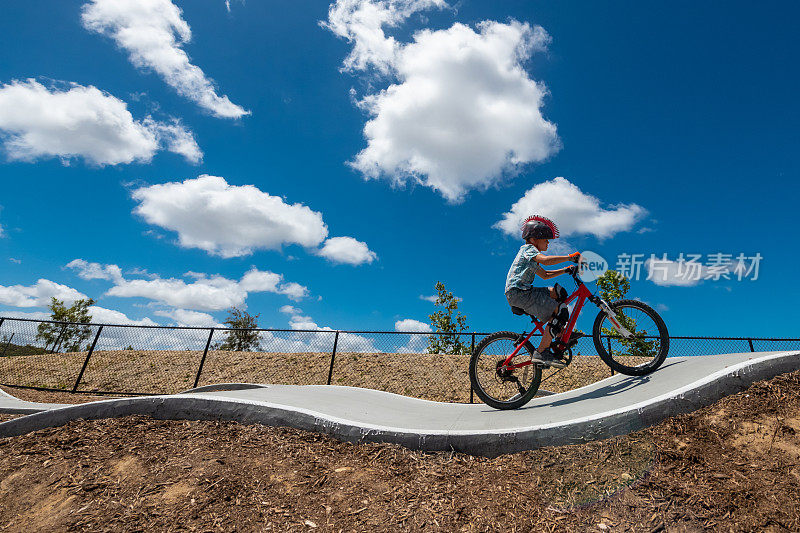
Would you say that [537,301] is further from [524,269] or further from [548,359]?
[548,359]

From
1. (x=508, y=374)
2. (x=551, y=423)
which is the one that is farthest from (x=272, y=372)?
(x=551, y=423)

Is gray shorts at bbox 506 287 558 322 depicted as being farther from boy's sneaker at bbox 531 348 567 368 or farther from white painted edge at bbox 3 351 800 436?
white painted edge at bbox 3 351 800 436

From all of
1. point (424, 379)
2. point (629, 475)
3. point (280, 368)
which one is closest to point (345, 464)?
point (629, 475)

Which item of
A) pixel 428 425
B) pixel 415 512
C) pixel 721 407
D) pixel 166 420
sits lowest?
pixel 415 512

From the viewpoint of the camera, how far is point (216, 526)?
284cm

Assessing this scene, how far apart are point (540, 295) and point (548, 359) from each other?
806 mm

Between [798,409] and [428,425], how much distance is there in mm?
3276

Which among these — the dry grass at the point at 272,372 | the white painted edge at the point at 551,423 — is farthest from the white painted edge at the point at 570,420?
the dry grass at the point at 272,372

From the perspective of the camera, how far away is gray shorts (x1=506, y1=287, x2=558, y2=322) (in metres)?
5.23

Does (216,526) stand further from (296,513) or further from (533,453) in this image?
(533,453)

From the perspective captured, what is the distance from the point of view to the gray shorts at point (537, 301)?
5227 millimetres

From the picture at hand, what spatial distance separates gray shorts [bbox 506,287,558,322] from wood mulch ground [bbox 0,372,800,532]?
192 centimetres

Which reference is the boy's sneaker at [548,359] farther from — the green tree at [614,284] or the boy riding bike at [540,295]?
the green tree at [614,284]

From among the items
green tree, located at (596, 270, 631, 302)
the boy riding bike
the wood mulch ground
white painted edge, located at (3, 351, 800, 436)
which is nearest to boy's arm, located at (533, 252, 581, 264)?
the boy riding bike
